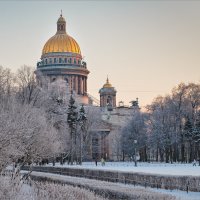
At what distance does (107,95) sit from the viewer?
14975 cm

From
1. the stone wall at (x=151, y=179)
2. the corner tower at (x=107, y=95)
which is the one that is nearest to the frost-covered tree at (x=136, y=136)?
the stone wall at (x=151, y=179)

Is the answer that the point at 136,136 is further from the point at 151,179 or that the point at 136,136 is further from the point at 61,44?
the point at 151,179

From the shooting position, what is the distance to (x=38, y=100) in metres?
66.7

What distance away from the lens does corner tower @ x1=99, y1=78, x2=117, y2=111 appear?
14875 centimetres

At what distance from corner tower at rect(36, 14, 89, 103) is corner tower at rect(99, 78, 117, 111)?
9016 millimetres

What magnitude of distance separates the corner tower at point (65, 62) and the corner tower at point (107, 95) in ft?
29.6

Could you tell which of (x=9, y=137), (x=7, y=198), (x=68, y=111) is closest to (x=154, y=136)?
(x=68, y=111)

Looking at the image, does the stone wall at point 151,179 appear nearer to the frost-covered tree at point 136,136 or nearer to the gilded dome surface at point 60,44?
the frost-covered tree at point 136,136

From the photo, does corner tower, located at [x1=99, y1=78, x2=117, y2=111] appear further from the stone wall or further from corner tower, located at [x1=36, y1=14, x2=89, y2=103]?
the stone wall

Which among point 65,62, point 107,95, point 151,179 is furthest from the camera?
point 107,95

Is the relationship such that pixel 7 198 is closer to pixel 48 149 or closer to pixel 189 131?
pixel 48 149

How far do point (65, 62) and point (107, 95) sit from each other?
18.3 m

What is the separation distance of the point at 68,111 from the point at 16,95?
1206 centimetres

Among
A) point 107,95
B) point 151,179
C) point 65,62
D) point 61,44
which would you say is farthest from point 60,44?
point 151,179
